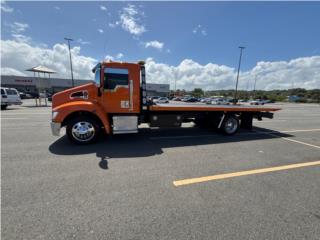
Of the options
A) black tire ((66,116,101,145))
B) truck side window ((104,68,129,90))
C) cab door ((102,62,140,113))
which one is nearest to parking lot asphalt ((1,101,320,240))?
black tire ((66,116,101,145))

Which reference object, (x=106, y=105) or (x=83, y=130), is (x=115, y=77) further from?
(x=83, y=130)

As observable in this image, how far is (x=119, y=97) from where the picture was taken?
5.93 metres

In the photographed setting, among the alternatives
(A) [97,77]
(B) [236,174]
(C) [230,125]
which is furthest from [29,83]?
(B) [236,174]

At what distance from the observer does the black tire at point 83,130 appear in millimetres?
5551

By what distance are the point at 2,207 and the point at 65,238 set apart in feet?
4.28

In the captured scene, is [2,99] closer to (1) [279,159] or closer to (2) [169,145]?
(2) [169,145]

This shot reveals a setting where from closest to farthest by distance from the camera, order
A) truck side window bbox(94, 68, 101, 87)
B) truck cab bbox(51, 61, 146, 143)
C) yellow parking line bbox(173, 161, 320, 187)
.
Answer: yellow parking line bbox(173, 161, 320, 187)
truck cab bbox(51, 61, 146, 143)
truck side window bbox(94, 68, 101, 87)

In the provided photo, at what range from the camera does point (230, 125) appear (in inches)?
304

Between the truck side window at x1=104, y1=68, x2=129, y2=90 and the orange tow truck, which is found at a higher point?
the truck side window at x1=104, y1=68, x2=129, y2=90

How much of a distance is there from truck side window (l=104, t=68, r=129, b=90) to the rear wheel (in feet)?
14.6

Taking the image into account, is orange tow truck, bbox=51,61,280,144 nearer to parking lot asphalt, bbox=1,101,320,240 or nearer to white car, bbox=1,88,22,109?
parking lot asphalt, bbox=1,101,320,240

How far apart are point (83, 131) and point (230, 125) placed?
588cm

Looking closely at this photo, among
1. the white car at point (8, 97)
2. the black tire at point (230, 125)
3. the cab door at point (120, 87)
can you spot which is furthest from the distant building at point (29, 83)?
the cab door at point (120, 87)

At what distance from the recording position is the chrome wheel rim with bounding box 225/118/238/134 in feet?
25.1
